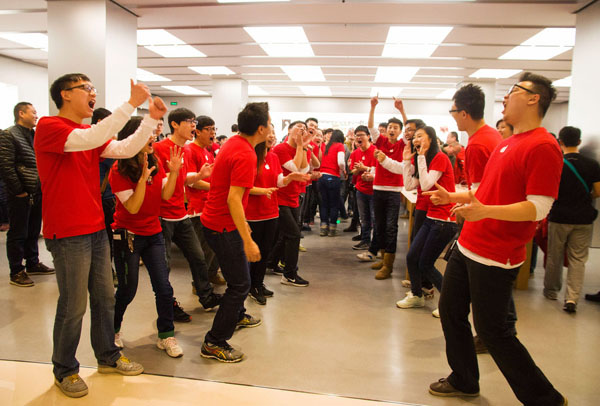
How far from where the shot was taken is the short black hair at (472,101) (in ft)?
8.64

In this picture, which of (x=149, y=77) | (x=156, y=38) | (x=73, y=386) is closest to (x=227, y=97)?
(x=149, y=77)

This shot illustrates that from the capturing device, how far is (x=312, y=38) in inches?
271

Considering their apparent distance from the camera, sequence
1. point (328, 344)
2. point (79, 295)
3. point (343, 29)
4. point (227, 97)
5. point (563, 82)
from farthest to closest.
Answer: point (227, 97), point (563, 82), point (343, 29), point (328, 344), point (79, 295)

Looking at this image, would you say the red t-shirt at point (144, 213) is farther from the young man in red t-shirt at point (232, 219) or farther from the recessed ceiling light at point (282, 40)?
the recessed ceiling light at point (282, 40)

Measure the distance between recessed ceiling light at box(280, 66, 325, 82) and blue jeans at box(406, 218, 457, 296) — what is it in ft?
22.0

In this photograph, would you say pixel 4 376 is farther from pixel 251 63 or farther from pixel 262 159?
pixel 251 63

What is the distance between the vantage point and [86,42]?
5.11m

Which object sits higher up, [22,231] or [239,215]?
[239,215]

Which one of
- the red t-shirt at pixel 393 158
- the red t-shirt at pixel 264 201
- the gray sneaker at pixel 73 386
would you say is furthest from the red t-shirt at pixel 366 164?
the gray sneaker at pixel 73 386

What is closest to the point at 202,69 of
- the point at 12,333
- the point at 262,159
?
the point at 262,159

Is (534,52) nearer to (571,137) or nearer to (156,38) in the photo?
(571,137)

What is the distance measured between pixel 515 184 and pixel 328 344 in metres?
1.72

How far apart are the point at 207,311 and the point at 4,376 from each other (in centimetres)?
147

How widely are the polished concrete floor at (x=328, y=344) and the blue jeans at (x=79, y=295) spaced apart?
0.22 m
